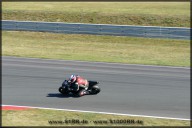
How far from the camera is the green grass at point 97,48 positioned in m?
27.7

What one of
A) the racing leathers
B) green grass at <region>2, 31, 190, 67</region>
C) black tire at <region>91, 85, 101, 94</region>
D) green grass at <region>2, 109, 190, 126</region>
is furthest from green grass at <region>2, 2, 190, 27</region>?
green grass at <region>2, 109, 190, 126</region>

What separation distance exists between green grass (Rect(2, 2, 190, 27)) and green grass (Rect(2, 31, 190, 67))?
519cm

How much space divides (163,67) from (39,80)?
7833 mm

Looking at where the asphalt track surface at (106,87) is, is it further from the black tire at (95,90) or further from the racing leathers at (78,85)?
the racing leathers at (78,85)

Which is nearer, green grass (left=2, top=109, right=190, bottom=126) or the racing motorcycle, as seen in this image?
green grass (left=2, top=109, right=190, bottom=126)

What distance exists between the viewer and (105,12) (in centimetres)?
4428

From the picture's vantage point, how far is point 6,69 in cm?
2222

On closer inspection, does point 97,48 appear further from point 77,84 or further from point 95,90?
point 77,84

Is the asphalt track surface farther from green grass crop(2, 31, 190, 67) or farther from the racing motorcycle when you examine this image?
green grass crop(2, 31, 190, 67)

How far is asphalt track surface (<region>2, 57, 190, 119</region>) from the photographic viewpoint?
1530cm

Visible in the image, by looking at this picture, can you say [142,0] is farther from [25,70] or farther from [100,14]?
[25,70]

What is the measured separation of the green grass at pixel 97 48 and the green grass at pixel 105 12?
205 inches

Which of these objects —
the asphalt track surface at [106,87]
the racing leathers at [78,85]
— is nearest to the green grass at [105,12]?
the asphalt track surface at [106,87]

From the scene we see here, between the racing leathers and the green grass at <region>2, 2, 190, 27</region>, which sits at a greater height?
the green grass at <region>2, 2, 190, 27</region>
